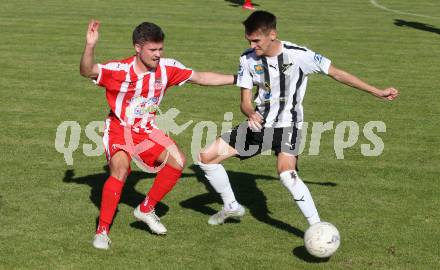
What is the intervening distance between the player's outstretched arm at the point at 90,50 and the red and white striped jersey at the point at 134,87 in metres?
0.19

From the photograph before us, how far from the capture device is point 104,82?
8312mm

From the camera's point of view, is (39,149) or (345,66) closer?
(39,149)

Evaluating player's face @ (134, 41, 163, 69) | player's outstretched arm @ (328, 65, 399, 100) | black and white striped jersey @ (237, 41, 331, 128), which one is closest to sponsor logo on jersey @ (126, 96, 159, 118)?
player's face @ (134, 41, 163, 69)

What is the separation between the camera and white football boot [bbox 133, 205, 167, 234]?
841 cm

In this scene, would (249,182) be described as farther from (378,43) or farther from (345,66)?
(378,43)

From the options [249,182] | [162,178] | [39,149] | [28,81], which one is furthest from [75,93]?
[162,178]

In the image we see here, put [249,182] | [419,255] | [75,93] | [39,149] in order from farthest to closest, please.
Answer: [75,93], [39,149], [249,182], [419,255]

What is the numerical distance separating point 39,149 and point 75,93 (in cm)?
349

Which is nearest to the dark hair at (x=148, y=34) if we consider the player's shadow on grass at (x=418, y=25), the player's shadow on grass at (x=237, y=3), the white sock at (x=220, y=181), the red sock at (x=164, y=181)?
the red sock at (x=164, y=181)

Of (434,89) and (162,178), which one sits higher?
(162,178)

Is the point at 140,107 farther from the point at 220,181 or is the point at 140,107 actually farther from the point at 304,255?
the point at 304,255

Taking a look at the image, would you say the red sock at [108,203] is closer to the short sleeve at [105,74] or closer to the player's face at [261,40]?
the short sleeve at [105,74]

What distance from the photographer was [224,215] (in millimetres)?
8812

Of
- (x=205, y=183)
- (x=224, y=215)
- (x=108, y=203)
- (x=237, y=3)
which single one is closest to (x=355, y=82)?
(x=224, y=215)
